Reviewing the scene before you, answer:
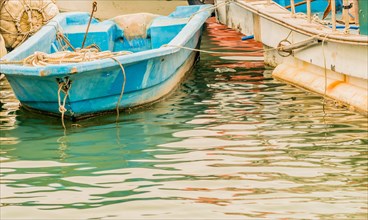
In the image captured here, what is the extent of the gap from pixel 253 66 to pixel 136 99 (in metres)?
3.33

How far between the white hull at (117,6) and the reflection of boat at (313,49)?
16.4 feet

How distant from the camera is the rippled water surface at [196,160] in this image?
6.49 meters

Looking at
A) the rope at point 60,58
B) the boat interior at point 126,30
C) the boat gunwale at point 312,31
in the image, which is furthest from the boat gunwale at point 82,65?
the boat interior at point 126,30

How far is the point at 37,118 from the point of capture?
10.1 metres

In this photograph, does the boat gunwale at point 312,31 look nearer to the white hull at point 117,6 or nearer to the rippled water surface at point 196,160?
the rippled water surface at point 196,160

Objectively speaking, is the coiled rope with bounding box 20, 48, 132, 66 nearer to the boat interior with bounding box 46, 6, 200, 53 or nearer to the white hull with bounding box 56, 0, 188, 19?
the boat interior with bounding box 46, 6, 200, 53

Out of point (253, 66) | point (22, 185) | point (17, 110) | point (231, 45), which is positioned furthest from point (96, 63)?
point (231, 45)

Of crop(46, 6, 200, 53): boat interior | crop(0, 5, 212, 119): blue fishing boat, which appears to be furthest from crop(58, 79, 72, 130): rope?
crop(46, 6, 200, 53): boat interior

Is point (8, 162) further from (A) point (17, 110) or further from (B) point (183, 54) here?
(B) point (183, 54)

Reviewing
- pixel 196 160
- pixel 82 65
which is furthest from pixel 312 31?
pixel 196 160

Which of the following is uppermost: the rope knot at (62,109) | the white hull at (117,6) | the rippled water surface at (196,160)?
the white hull at (117,6)

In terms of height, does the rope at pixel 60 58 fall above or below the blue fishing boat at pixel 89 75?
above

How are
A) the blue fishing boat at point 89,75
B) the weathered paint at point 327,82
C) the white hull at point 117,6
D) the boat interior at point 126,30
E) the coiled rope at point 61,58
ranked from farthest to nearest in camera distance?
the white hull at point 117,6, the boat interior at point 126,30, the coiled rope at point 61,58, the weathered paint at point 327,82, the blue fishing boat at point 89,75

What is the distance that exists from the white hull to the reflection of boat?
5009mm
